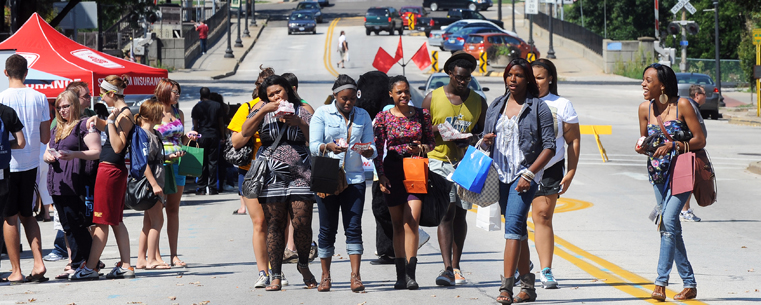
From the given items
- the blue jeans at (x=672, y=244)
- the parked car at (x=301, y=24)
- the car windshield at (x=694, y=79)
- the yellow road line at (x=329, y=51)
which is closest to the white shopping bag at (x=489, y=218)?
the blue jeans at (x=672, y=244)

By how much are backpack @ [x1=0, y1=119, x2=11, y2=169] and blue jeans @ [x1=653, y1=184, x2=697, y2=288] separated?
552cm

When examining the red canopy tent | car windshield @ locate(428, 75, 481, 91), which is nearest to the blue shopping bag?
the red canopy tent

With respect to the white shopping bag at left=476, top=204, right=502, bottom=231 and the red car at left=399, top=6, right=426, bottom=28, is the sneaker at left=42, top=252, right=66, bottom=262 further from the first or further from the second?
the red car at left=399, top=6, right=426, bottom=28

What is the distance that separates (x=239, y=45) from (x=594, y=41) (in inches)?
861

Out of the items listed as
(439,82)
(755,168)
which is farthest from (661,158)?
(439,82)

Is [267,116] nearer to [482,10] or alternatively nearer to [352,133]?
[352,133]

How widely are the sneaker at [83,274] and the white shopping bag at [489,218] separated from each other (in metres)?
3.53

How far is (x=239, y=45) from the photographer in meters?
58.2

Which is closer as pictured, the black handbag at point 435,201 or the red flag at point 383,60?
the black handbag at point 435,201

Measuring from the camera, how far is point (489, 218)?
7461 millimetres

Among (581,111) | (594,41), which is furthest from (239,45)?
(581,111)

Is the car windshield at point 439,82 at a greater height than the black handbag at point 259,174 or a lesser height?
lesser

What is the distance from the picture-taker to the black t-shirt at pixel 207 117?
15.4 meters

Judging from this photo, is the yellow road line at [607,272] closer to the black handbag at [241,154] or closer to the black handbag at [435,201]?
the black handbag at [435,201]
